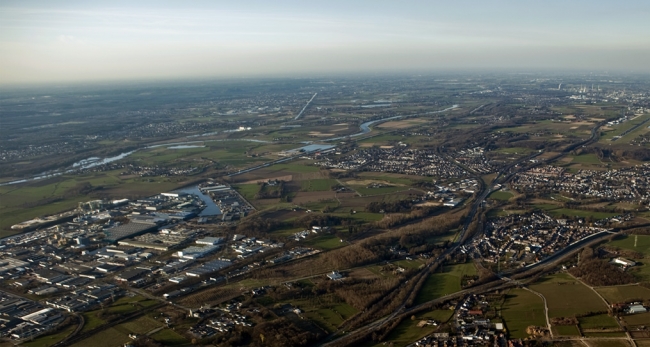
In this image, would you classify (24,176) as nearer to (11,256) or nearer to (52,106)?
(11,256)

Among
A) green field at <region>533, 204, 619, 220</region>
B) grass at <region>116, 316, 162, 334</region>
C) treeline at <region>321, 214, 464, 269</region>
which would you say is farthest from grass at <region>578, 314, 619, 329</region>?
grass at <region>116, 316, 162, 334</region>

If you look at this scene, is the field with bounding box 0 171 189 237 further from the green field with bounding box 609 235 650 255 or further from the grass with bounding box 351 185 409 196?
the green field with bounding box 609 235 650 255

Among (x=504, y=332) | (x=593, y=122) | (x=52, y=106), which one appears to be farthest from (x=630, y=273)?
(x=52, y=106)

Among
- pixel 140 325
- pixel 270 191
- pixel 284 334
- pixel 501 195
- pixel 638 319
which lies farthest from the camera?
pixel 270 191

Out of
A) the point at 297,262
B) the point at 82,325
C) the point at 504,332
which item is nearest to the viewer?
the point at 504,332

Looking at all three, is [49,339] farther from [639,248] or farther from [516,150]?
[516,150]

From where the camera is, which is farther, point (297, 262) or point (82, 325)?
point (297, 262)

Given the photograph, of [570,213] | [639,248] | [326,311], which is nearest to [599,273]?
[639,248]
